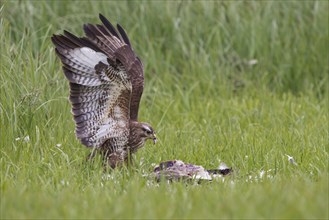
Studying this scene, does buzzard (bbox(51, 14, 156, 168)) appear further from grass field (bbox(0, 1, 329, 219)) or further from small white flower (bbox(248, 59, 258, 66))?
small white flower (bbox(248, 59, 258, 66))

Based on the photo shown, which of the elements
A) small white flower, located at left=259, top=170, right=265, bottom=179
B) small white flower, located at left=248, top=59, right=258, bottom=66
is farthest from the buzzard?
small white flower, located at left=248, top=59, right=258, bottom=66

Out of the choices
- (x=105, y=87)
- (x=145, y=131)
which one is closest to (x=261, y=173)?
(x=145, y=131)

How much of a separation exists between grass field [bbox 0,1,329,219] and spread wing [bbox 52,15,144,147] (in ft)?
0.94

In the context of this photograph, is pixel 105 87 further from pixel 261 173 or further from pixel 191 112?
pixel 191 112

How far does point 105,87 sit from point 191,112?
273 centimetres

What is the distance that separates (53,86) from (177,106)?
165cm

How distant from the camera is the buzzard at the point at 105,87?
611 centimetres

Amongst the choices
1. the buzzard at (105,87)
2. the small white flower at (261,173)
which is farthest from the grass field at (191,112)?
the buzzard at (105,87)

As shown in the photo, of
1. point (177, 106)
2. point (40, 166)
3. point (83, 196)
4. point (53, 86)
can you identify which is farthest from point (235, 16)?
point (83, 196)

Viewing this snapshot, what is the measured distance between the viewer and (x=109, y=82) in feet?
20.1

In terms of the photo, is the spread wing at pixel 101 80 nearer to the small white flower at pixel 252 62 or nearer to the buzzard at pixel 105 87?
the buzzard at pixel 105 87

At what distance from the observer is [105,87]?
20.3 feet

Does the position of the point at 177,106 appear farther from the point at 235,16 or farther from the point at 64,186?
the point at 64,186

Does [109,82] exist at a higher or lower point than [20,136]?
higher
